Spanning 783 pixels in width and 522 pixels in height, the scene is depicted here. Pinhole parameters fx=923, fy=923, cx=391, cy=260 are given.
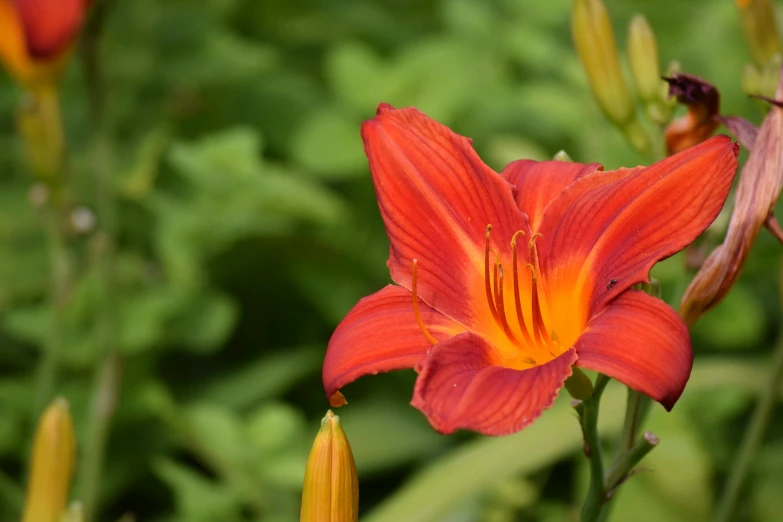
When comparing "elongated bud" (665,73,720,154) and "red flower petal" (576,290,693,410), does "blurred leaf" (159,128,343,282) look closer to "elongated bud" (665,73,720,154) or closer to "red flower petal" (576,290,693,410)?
"elongated bud" (665,73,720,154)

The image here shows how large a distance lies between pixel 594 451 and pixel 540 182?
193mm

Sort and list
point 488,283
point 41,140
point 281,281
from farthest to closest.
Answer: point 281,281, point 41,140, point 488,283

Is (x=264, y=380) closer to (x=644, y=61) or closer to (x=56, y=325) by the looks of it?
(x=56, y=325)

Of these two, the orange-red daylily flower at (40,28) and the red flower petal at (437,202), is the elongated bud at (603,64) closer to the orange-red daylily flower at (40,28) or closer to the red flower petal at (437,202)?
the red flower petal at (437,202)

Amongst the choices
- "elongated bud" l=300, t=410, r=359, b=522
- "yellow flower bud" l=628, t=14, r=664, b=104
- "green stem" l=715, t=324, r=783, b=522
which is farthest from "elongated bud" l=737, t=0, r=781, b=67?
"elongated bud" l=300, t=410, r=359, b=522

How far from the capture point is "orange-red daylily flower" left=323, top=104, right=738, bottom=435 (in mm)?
509

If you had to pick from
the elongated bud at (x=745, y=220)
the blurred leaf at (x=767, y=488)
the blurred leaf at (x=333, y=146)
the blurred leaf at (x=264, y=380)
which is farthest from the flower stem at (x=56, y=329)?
the blurred leaf at (x=767, y=488)

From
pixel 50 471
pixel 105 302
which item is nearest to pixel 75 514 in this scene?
pixel 50 471

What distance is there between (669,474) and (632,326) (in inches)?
28.0

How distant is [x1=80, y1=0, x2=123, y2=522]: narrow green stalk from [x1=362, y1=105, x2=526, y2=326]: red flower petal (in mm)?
561

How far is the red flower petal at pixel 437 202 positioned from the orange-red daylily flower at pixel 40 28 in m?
0.49

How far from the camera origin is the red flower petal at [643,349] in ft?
1.62

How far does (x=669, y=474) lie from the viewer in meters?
1.17

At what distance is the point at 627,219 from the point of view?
0.58 metres
